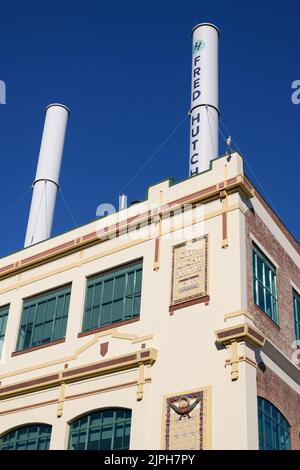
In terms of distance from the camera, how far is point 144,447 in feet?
58.8

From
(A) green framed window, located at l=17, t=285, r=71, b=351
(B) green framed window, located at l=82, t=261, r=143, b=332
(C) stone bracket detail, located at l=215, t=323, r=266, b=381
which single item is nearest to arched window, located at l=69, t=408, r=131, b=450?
(B) green framed window, located at l=82, t=261, r=143, b=332

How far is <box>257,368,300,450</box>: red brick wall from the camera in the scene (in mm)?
18328

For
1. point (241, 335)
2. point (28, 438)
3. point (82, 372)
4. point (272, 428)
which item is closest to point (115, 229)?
point (82, 372)

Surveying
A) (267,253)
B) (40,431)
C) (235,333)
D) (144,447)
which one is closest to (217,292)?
(235,333)

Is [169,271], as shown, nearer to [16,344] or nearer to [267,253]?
[267,253]

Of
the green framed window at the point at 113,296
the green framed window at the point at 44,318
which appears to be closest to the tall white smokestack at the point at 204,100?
the green framed window at the point at 44,318

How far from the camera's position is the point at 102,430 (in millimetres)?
19375

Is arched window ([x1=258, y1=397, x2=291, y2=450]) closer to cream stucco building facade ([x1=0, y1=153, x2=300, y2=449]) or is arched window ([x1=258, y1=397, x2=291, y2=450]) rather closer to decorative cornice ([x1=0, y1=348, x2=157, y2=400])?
cream stucco building facade ([x1=0, y1=153, x2=300, y2=449])

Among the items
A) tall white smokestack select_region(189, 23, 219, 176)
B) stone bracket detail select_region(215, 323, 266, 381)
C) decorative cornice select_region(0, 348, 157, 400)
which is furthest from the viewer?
tall white smokestack select_region(189, 23, 219, 176)

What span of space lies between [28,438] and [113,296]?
16.8 ft

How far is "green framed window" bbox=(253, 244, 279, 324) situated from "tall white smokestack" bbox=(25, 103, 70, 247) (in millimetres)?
18741

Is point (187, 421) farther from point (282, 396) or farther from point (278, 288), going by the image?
point (278, 288)
